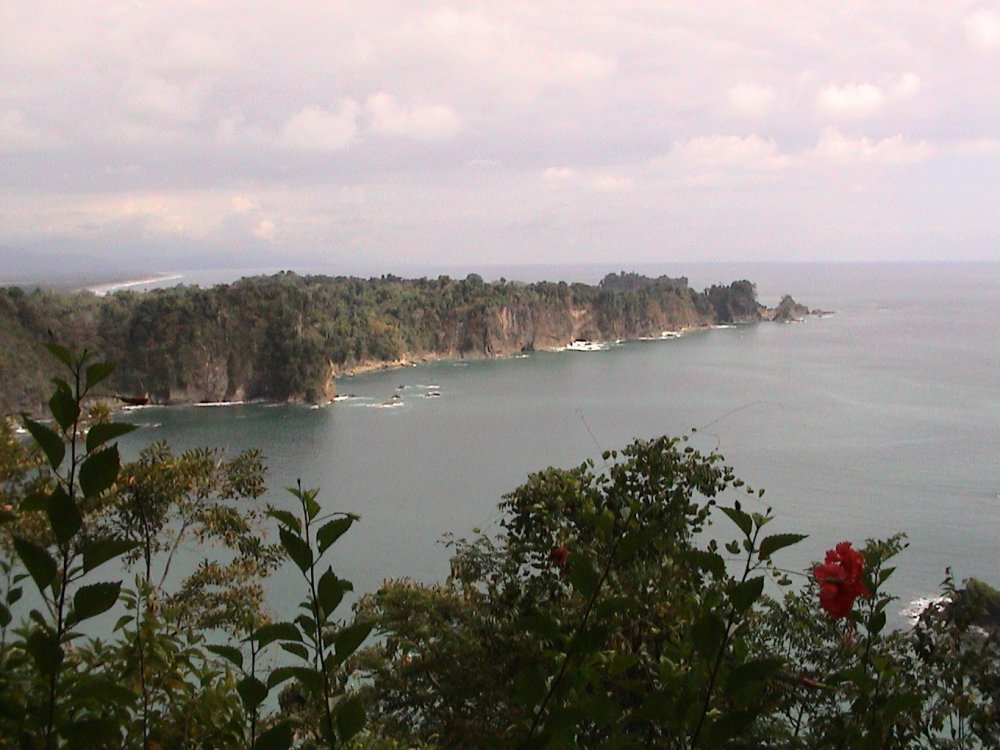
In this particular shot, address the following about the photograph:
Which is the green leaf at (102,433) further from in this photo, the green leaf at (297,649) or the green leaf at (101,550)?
the green leaf at (297,649)

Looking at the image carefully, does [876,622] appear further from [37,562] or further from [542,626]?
[37,562]

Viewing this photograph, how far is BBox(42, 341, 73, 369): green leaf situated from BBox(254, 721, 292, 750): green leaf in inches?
12.8

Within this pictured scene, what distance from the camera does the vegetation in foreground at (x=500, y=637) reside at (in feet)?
2.52

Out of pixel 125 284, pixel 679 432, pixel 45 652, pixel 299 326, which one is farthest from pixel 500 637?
pixel 299 326

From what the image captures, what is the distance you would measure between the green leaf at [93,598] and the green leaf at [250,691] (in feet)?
0.51

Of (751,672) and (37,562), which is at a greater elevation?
(37,562)

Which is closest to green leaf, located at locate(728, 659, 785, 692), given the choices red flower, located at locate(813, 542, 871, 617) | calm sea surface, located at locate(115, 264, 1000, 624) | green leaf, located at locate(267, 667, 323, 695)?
red flower, located at locate(813, 542, 871, 617)

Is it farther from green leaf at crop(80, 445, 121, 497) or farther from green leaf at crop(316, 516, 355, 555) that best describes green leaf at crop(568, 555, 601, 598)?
green leaf at crop(80, 445, 121, 497)

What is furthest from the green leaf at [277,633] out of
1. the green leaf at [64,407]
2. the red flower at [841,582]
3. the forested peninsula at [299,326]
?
the forested peninsula at [299,326]

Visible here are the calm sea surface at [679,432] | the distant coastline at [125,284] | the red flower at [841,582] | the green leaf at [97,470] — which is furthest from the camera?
the calm sea surface at [679,432]

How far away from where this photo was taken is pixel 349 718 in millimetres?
825

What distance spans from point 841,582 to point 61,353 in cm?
75

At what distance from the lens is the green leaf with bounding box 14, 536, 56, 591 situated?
0.69m

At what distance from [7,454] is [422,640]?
1996mm
